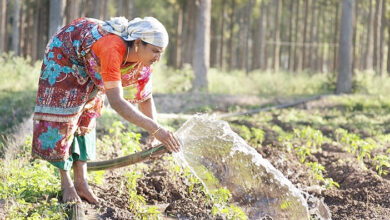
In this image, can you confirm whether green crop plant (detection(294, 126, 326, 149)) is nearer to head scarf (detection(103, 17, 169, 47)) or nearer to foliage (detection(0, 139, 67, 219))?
foliage (detection(0, 139, 67, 219))

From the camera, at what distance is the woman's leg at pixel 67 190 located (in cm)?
422

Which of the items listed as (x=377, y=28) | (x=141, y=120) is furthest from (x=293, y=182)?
(x=377, y=28)

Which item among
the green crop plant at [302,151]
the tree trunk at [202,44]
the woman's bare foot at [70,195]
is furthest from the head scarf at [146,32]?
the tree trunk at [202,44]

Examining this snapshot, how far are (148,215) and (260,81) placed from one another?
16401mm

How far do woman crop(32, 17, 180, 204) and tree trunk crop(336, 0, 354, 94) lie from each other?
41.9ft

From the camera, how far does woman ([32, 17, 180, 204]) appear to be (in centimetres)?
368

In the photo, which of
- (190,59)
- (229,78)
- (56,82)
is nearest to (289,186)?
(56,82)

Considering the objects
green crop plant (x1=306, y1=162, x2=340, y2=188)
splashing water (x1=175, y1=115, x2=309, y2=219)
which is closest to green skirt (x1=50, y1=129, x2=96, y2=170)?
splashing water (x1=175, y1=115, x2=309, y2=219)

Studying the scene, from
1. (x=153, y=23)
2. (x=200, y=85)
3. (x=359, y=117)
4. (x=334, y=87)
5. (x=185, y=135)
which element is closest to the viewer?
(x=153, y=23)

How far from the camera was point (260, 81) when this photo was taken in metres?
20.1

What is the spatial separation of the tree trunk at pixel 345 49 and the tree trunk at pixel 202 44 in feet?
13.0

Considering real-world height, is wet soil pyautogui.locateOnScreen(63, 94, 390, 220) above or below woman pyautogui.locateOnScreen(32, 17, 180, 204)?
below

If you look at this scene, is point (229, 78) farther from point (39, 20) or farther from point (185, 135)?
point (185, 135)

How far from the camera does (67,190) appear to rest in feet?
13.9
